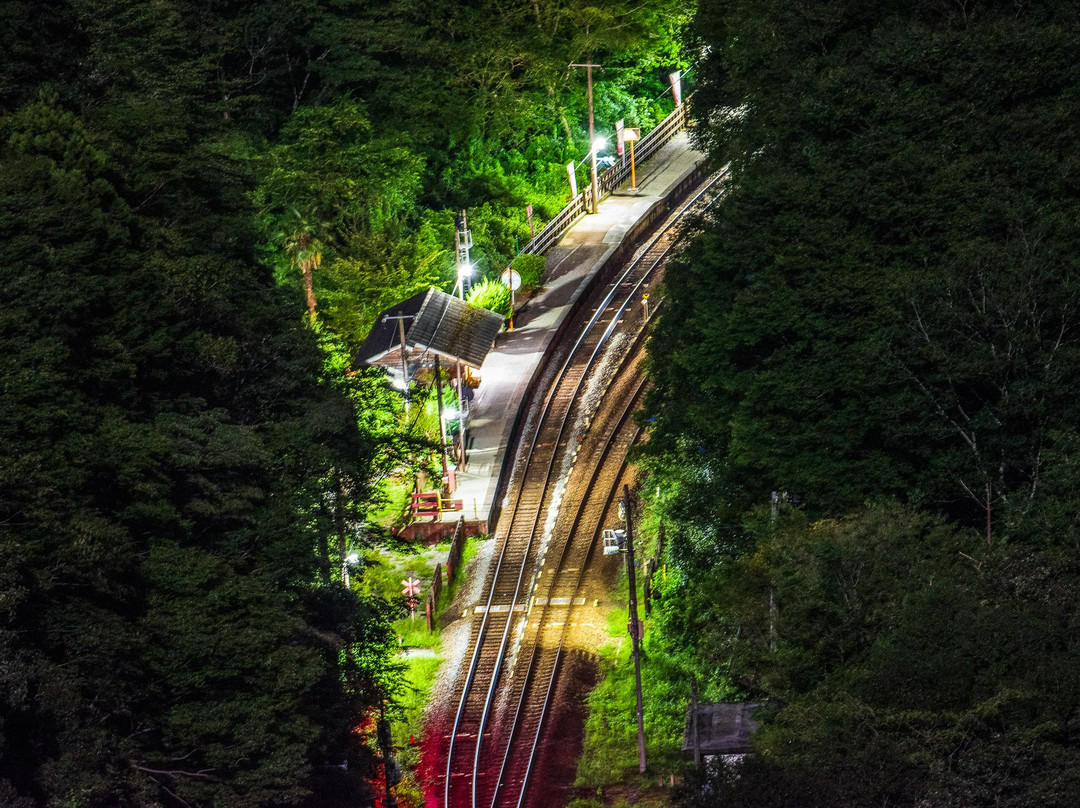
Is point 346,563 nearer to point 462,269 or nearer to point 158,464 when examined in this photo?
point 158,464

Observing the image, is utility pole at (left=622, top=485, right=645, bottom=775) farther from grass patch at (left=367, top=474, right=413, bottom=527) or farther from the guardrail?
the guardrail

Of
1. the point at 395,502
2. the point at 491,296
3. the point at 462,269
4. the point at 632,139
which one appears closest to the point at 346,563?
the point at 395,502

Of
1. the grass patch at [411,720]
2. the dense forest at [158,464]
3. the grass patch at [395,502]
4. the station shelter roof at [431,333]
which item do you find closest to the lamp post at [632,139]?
the station shelter roof at [431,333]

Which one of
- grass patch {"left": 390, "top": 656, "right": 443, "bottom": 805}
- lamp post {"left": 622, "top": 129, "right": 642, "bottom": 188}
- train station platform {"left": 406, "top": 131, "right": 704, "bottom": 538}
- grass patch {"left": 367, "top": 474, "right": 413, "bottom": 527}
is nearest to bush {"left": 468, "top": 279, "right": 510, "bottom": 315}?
train station platform {"left": 406, "top": 131, "right": 704, "bottom": 538}

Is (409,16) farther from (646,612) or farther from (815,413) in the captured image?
(815,413)

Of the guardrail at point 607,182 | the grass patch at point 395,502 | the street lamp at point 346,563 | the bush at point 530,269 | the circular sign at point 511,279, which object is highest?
the guardrail at point 607,182

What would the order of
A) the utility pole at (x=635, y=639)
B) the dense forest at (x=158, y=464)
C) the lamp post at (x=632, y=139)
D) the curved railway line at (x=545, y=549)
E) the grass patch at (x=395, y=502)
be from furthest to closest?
1. the lamp post at (x=632, y=139)
2. the grass patch at (x=395, y=502)
3. the curved railway line at (x=545, y=549)
4. the utility pole at (x=635, y=639)
5. the dense forest at (x=158, y=464)

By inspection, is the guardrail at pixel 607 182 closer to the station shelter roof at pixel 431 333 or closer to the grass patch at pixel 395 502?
the station shelter roof at pixel 431 333

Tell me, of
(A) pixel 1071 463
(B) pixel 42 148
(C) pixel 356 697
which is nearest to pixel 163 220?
(B) pixel 42 148
